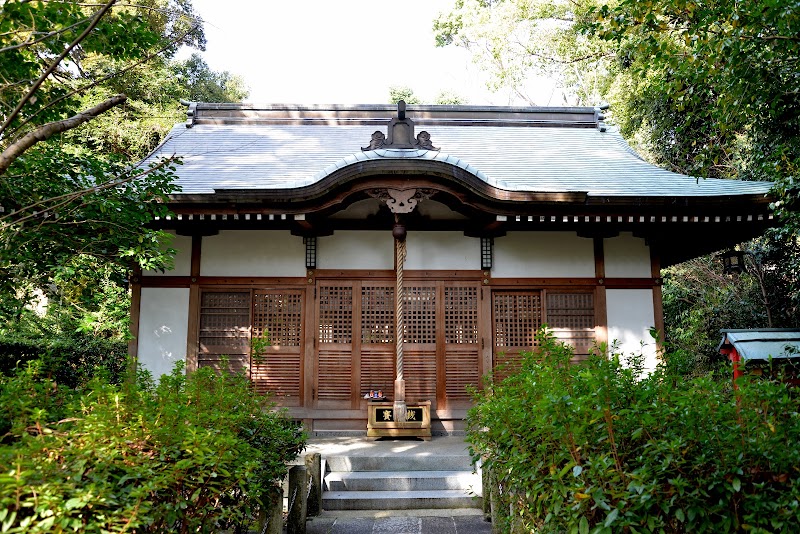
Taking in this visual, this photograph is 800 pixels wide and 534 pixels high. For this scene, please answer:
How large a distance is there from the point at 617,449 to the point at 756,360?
5849 millimetres

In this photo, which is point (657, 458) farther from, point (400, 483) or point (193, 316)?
point (193, 316)

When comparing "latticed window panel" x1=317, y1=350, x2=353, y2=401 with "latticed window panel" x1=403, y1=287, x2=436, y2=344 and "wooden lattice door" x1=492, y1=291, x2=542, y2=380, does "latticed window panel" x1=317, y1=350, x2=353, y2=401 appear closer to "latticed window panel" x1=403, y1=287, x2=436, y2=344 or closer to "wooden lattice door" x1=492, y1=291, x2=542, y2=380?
"latticed window panel" x1=403, y1=287, x2=436, y2=344

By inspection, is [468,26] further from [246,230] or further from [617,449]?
[617,449]

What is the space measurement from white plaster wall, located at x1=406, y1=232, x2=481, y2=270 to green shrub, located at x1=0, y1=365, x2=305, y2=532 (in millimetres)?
4905

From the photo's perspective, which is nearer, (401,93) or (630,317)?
(630,317)

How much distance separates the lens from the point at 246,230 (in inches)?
343

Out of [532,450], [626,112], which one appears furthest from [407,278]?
[626,112]

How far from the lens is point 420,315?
8641 millimetres

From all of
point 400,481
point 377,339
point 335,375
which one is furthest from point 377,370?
point 400,481

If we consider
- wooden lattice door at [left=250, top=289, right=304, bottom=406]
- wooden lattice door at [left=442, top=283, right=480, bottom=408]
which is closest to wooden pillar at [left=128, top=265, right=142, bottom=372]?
wooden lattice door at [left=250, top=289, right=304, bottom=406]

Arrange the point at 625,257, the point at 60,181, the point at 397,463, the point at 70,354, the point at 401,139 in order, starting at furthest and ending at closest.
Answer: the point at 70,354
the point at 625,257
the point at 401,139
the point at 397,463
the point at 60,181

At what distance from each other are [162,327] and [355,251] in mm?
2958

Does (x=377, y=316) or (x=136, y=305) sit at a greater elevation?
(x=136, y=305)

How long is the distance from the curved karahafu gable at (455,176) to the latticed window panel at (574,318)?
0.98 metres
